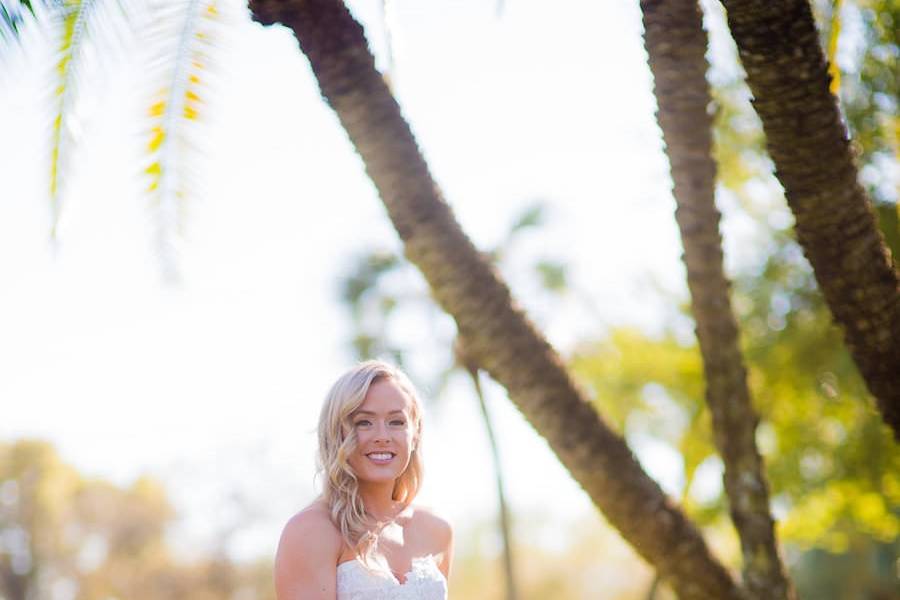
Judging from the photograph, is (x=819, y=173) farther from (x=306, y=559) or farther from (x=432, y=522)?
(x=306, y=559)

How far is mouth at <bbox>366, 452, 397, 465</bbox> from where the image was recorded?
4.02 meters

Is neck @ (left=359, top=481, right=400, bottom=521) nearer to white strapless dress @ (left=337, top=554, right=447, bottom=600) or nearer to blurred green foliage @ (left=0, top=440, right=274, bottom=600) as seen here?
white strapless dress @ (left=337, top=554, right=447, bottom=600)

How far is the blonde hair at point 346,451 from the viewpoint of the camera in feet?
12.8

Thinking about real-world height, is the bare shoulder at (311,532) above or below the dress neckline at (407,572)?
above

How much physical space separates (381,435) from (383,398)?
130mm

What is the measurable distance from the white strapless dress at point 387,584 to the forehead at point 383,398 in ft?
1.74

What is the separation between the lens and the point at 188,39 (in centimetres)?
527

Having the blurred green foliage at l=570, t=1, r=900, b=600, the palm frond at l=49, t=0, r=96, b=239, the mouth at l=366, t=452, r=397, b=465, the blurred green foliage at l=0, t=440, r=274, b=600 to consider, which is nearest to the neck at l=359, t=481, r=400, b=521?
the mouth at l=366, t=452, r=397, b=465

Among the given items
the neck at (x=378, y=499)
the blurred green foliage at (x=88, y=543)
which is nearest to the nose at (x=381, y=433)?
the neck at (x=378, y=499)

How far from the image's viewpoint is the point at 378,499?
4125 mm

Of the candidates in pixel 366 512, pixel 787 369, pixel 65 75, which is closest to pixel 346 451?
pixel 366 512

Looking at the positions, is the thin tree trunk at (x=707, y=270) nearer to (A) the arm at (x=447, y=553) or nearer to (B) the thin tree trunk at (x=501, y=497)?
(A) the arm at (x=447, y=553)

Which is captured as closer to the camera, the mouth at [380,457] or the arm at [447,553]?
the mouth at [380,457]

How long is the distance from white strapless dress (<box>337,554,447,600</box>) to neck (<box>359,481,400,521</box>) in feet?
0.65
